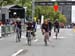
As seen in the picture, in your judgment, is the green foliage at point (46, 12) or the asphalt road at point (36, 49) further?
the green foliage at point (46, 12)

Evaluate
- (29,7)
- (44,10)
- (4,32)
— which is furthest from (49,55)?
(44,10)

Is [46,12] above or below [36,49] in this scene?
above

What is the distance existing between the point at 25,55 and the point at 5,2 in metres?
56.7

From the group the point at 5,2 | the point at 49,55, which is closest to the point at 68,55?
the point at 49,55

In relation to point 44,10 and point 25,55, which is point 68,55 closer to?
point 25,55

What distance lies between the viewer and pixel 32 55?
16.8 m

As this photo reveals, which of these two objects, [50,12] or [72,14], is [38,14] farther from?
[72,14]

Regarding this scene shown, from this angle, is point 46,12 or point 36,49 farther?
point 46,12

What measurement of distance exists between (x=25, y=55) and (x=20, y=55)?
9.8 inches

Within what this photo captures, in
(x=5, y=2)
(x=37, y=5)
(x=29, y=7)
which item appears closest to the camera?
(x=5, y=2)

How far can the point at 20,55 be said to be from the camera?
1689 centimetres

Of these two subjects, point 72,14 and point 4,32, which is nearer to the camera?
point 4,32

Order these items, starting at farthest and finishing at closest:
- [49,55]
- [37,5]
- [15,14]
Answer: [37,5]
[15,14]
[49,55]

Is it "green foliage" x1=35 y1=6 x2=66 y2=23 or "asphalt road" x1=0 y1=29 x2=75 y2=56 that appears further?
"green foliage" x1=35 y1=6 x2=66 y2=23
